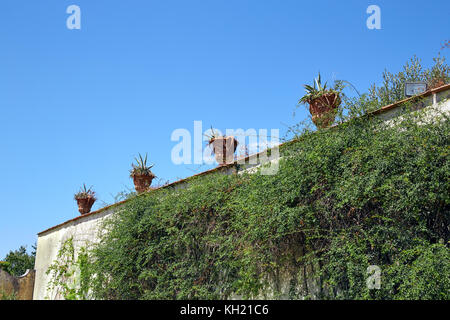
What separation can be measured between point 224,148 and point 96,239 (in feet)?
12.7

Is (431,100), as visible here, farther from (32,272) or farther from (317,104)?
(32,272)

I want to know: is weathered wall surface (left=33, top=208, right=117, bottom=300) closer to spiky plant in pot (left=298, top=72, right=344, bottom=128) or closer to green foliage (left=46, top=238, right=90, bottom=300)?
green foliage (left=46, top=238, right=90, bottom=300)

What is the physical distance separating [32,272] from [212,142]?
24.4ft

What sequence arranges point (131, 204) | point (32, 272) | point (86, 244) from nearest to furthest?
point (131, 204), point (86, 244), point (32, 272)

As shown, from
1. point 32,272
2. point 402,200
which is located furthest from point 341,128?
point 32,272

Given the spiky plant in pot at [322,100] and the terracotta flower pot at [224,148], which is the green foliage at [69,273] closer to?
the terracotta flower pot at [224,148]

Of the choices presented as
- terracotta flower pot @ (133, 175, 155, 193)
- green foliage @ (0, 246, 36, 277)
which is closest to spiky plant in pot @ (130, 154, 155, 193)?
terracotta flower pot @ (133, 175, 155, 193)

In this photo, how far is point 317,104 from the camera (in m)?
7.06

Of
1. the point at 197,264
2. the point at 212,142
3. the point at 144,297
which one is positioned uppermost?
the point at 212,142

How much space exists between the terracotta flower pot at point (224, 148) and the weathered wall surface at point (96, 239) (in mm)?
506

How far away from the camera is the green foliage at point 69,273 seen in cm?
922

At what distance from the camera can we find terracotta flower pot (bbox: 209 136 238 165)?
7.92 metres

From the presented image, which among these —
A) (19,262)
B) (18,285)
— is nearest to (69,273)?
(18,285)

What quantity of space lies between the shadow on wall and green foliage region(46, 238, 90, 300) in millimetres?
1274
